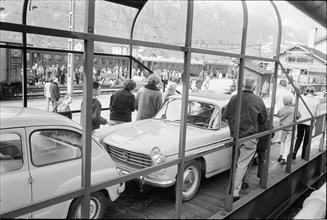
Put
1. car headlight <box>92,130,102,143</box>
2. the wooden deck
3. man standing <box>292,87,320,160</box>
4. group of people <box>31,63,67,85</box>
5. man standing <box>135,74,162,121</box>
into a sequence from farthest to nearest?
man standing <box>292,87,320,160</box>
man standing <box>135,74,162,121</box>
group of people <box>31,63,67,85</box>
car headlight <box>92,130,102,143</box>
the wooden deck

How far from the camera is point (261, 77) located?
450cm

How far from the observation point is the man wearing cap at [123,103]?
16.1 ft

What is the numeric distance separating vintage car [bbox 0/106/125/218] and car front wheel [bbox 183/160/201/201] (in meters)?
1.12

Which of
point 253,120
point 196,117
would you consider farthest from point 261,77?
point 196,117

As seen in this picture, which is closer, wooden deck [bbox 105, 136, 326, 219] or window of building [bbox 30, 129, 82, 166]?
window of building [bbox 30, 129, 82, 166]

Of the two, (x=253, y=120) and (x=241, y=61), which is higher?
(x=241, y=61)

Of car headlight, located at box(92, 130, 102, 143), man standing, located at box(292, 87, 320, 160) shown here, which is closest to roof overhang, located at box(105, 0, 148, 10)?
car headlight, located at box(92, 130, 102, 143)

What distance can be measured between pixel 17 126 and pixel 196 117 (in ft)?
9.16

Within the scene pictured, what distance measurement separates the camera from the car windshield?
15.7 feet

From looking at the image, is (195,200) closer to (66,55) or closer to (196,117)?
(196,117)

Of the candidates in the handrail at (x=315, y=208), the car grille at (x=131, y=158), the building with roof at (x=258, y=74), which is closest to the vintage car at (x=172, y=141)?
the car grille at (x=131, y=158)

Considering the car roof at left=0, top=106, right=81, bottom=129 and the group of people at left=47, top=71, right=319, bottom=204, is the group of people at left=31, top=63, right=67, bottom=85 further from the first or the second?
the car roof at left=0, top=106, right=81, bottom=129

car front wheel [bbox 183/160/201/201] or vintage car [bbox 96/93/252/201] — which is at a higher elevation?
vintage car [bbox 96/93/252/201]

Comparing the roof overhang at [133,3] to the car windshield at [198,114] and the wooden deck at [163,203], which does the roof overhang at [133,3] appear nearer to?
the car windshield at [198,114]
